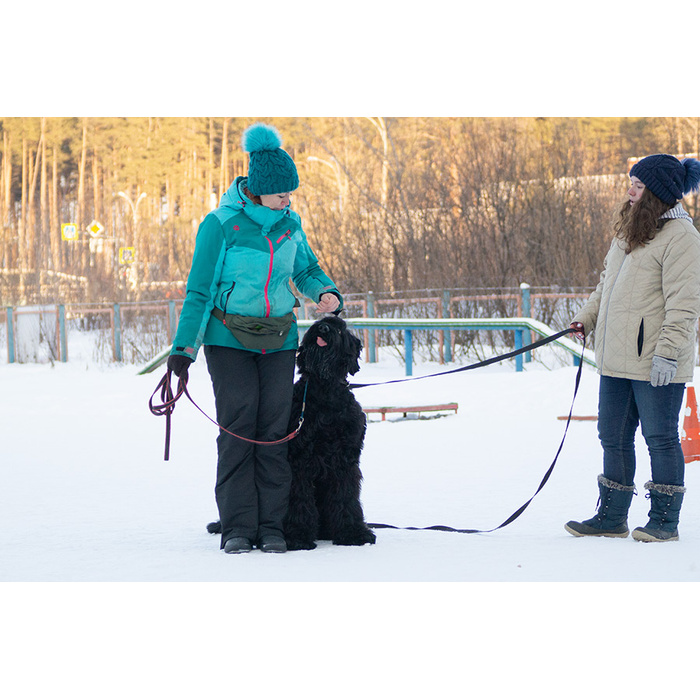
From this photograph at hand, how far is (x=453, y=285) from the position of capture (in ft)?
61.4

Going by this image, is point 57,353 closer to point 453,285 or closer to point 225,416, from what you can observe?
point 453,285

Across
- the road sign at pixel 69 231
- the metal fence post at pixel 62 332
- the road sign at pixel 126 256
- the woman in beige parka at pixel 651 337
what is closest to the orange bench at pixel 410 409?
the woman in beige parka at pixel 651 337

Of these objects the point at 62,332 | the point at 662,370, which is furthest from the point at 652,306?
the point at 62,332

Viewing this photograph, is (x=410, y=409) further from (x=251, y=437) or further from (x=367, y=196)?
(x=367, y=196)

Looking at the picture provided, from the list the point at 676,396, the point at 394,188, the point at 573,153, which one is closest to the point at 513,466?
the point at 676,396

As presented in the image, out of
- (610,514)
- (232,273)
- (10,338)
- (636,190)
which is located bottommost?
(10,338)

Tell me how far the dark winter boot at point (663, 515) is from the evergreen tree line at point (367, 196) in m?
13.4

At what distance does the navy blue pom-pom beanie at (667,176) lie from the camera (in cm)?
429

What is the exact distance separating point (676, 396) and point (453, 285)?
14529mm

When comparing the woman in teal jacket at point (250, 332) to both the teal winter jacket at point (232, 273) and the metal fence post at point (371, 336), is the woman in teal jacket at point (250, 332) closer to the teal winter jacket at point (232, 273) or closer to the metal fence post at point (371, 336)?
the teal winter jacket at point (232, 273)

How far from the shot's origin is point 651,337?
423 centimetres

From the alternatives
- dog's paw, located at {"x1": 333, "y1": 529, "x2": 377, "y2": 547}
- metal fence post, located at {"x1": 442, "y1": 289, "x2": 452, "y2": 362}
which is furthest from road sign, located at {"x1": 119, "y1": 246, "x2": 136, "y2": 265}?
dog's paw, located at {"x1": 333, "y1": 529, "x2": 377, "y2": 547}

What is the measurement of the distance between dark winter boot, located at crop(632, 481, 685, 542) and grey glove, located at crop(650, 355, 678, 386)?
0.52 m

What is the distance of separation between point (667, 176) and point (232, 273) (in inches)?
77.7
